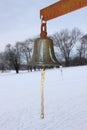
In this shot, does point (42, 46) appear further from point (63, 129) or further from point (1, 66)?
point (1, 66)

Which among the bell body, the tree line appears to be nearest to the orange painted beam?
the bell body

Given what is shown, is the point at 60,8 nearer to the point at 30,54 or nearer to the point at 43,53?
the point at 43,53

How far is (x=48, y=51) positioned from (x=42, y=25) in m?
0.30

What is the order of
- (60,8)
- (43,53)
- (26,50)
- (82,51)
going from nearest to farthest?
1. (43,53)
2. (60,8)
3. (82,51)
4. (26,50)

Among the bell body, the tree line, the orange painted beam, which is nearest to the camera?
the bell body

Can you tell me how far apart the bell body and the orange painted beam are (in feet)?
Answer: 1.14

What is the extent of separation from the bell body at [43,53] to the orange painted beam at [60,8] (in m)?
0.35

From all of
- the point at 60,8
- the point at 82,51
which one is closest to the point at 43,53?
the point at 60,8

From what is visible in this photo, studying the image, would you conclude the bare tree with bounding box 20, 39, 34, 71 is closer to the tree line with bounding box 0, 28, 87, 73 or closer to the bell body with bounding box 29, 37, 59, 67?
the tree line with bounding box 0, 28, 87, 73

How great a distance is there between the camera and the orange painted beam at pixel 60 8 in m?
3.34

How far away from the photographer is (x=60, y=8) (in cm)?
340

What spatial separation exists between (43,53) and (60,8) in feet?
2.13

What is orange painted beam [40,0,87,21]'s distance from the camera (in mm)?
3344

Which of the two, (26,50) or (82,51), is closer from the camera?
(82,51)
